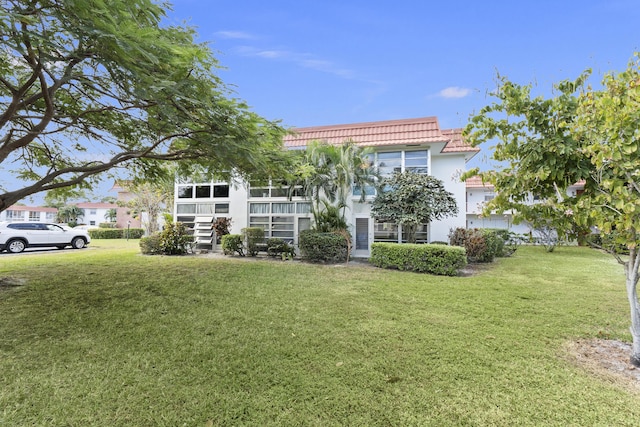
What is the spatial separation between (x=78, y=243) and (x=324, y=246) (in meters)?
15.1

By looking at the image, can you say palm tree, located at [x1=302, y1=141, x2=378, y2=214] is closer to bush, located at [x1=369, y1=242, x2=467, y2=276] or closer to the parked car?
bush, located at [x1=369, y1=242, x2=467, y2=276]

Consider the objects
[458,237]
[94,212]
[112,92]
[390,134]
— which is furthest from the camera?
[94,212]

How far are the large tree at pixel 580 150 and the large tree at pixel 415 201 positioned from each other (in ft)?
19.9

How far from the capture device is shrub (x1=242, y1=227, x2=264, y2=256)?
1248 cm

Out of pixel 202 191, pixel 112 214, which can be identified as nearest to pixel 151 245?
pixel 202 191

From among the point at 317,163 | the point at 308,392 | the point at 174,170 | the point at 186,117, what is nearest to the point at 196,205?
the point at 174,170

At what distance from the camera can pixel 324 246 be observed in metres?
10.8

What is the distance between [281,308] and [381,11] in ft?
24.9

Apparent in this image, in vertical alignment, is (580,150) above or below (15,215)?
below

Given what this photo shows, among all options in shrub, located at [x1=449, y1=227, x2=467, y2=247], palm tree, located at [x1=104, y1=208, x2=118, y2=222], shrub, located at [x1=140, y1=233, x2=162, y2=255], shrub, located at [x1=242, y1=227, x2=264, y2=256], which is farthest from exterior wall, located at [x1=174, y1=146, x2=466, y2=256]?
palm tree, located at [x1=104, y1=208, x2=118, y2=222]

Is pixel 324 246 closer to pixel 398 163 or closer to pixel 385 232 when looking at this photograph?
pixel 385 232

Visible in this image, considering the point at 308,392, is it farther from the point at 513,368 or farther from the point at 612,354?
the point at 612,354

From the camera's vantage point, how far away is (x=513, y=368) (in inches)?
133

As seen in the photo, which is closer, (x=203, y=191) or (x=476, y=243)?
(x=476, y=243)
